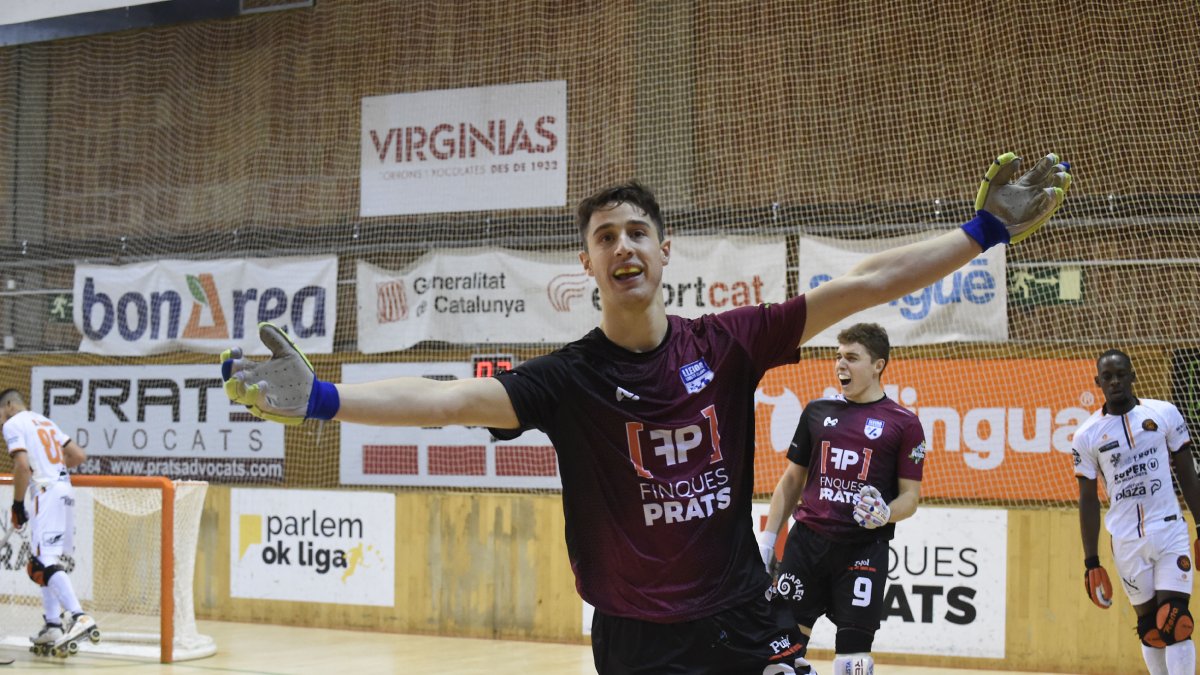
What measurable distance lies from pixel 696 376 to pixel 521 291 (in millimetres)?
8971

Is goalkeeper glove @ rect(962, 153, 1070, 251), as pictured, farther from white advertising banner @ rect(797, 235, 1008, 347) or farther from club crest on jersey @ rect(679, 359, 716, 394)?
white advertising banner @ rect(797, 235, 1008, 347)

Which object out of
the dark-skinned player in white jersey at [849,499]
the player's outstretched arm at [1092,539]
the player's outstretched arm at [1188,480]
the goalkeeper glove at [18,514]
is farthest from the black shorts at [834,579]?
the goalkeeper glove at [18,514]

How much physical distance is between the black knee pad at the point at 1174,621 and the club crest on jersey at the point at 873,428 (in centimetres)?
203

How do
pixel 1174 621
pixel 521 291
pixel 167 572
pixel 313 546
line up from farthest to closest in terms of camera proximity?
pixel 521 291 → pixel 313 546 → pixel 167 572 → pixel 1174 621

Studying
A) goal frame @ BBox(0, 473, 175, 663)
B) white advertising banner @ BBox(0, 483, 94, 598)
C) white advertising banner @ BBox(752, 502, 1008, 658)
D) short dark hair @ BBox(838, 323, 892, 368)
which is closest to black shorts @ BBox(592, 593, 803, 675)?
short dark hair @ BBox(838, 323, 892, 368)

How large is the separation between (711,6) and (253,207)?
19.2ft

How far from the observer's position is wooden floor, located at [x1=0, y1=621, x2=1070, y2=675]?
9.71m

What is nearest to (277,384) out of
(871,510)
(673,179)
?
(871,510)

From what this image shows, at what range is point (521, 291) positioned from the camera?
1243 cm

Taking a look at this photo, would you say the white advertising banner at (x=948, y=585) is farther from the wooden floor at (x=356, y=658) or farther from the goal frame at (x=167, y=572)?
the goal frame at (x=167, y=572)

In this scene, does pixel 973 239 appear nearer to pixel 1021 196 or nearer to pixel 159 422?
pixel 1021 196

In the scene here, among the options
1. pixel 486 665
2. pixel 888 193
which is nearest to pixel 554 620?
pixel 486 665

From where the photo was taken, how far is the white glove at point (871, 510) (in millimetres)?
6547

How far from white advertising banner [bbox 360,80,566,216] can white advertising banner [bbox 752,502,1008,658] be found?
485 centimetres
